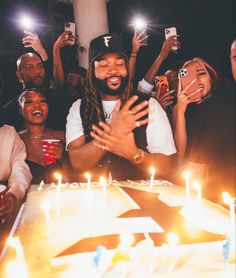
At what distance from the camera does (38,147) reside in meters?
4.12

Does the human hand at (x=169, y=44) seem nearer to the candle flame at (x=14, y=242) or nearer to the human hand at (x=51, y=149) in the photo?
the human hand at (x=51, y=149)

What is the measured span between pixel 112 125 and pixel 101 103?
71 centimetres

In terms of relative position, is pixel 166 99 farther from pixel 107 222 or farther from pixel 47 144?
pixel 107 222

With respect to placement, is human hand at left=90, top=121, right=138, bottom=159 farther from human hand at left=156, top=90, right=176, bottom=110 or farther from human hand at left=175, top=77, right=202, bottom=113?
human hand at left=156, top=90, right=176, bottom=110

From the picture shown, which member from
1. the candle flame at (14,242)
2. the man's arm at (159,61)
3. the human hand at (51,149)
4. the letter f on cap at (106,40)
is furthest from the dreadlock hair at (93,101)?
the candle flame at (14,242)

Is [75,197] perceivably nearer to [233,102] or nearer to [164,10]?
[233,102]

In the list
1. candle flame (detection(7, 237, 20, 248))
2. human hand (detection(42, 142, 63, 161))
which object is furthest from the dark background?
candle flame (detection(7, 237, 20, 248))

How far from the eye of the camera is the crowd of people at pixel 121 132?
2.99 meters

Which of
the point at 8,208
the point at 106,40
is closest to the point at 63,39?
the point at 106,40

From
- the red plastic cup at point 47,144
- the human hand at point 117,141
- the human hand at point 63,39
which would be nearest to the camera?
the human hand at point 117,141

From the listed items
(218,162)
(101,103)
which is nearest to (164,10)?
(101,103)

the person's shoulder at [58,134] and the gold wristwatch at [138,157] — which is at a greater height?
the person's shoulder at [58,134]

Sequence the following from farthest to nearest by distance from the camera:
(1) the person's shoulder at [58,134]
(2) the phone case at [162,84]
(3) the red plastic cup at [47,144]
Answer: (2) the phone case at [162,84] → (1) the person's shoulder at [58,134] → (3) the red plastic cup at [47,144]

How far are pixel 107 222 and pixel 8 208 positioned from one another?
3.52ft
